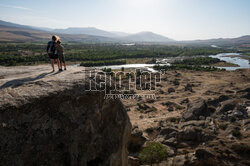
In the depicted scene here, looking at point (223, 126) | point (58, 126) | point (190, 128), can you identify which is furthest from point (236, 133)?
point (58, 126)

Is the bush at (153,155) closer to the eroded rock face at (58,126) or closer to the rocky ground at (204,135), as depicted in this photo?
the rocky ground at (204,135)

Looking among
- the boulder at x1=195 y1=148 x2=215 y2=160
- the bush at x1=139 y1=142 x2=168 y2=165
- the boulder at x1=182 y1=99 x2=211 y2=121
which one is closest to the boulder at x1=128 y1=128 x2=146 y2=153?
the bush at x1=139 y1=142 x2=168 y2=165

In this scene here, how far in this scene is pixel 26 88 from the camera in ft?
24.5

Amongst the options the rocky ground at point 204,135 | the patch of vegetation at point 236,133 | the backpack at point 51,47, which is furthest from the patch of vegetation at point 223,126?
the backpack at point 51,47

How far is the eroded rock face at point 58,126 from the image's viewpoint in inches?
251

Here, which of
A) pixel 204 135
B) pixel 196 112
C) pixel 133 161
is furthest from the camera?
pixel 196 112

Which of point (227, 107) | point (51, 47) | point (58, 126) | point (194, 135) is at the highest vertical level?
point (51, 47)

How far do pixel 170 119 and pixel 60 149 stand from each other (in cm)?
2168

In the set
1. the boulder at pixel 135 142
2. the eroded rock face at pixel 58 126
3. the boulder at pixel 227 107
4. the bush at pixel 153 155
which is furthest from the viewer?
the boulder at pixel 227 107

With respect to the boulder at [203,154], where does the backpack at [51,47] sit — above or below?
above

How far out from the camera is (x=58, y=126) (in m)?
7.48

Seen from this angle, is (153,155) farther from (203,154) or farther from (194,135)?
(194,135)

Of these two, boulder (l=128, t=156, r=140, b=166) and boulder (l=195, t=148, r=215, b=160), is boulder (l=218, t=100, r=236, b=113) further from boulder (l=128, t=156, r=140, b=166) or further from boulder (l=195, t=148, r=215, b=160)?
boulder (l=128, t=156, r=140, b=166)

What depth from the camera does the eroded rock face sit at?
6.36 m
